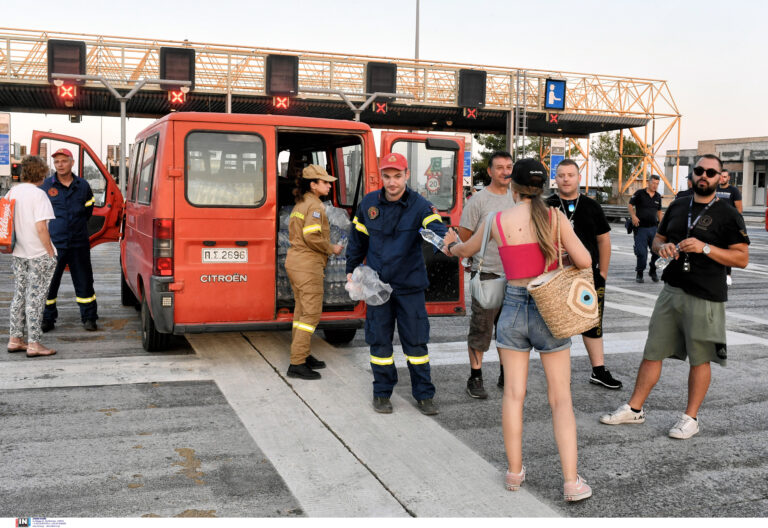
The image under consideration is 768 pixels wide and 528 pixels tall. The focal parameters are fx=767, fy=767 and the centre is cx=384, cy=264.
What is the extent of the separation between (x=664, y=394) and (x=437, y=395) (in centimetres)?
177

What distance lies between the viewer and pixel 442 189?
8.66m

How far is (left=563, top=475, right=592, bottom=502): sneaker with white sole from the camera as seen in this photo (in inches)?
150

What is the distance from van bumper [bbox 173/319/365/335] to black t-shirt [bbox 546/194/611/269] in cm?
211

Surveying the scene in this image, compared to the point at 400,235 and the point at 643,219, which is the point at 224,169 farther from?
the point at 643,219

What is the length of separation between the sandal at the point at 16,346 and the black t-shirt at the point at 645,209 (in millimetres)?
10089

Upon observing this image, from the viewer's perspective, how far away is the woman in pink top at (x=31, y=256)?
680 centimetres

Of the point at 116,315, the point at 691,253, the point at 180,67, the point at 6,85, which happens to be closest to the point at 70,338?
the point at 116,315

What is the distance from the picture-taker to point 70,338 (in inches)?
306

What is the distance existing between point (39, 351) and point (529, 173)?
499 centimetres

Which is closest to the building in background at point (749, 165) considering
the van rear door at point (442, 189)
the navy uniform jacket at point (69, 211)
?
the van rear door at point (442, 189)

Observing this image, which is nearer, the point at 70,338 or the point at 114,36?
the point at 70,338

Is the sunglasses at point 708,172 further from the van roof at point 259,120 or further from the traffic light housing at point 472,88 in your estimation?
the traffic light housing at point 472,88

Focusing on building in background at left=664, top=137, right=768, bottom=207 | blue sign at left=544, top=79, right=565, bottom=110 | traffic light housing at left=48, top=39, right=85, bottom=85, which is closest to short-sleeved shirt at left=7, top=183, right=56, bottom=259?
traffic light housing at left=48, top=39, right=85, bottom=85

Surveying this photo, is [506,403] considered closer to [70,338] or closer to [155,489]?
[155,489]
